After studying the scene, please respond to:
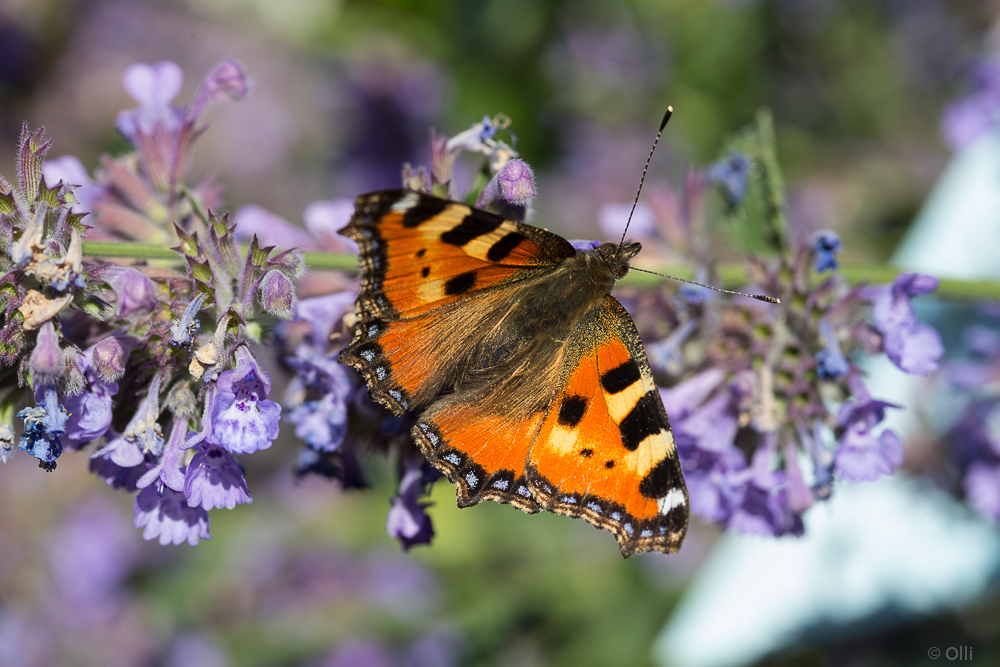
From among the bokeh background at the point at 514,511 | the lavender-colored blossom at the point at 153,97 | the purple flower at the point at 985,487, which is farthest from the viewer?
the bokeh background at the point at 514,511

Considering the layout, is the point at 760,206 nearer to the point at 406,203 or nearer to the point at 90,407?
the point at 406,203

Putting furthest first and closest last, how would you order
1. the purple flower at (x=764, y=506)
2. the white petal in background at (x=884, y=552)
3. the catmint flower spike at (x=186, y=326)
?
the white petal in background at (x=884, y=552) < the purple flower at (x=764, y=506) < the catmint flower spike at (x=186, y=326)

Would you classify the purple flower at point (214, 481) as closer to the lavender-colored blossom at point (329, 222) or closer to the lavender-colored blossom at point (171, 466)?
the lavender-colored blossom at point (171, 466)

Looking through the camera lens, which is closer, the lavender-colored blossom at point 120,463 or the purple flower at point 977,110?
the lavender-colored blossom at point 120,463

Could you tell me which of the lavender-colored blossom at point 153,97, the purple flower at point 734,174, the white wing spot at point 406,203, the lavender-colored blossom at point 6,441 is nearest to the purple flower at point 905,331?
the purple flower at point 734,174

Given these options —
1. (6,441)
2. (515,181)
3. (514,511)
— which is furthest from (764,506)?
(514,511)

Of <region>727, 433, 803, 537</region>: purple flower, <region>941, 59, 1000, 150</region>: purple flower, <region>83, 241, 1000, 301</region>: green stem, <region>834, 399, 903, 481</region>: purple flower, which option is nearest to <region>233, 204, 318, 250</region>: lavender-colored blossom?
<region>83, 241, 1000, 301</region>: green stem

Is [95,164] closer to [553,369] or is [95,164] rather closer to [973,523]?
[553,369]
